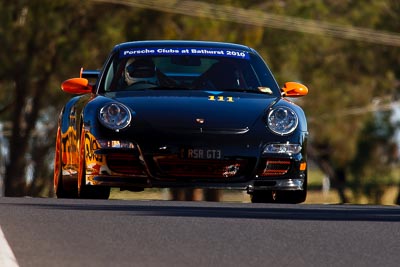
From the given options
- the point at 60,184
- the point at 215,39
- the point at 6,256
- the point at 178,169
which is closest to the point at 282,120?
the point at 178,169

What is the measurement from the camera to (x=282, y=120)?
44.6 feet

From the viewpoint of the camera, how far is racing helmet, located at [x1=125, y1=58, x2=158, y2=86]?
572 inches

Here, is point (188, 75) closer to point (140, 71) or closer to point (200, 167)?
point (140, 71)

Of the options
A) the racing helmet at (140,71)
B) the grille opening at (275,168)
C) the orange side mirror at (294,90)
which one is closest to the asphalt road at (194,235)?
the grille opening at (275,168)

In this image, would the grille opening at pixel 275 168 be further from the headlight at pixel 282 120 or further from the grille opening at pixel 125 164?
the grille opening at pixel 125 164

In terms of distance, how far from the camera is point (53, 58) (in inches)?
1842

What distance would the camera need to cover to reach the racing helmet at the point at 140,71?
14.5 meters

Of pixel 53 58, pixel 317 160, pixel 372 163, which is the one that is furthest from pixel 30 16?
pixel 372 163

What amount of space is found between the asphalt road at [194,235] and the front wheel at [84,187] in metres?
1.02

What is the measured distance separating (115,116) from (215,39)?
124ft

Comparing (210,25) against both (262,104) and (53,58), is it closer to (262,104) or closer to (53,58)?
(53,58)

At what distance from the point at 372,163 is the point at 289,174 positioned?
275 ft

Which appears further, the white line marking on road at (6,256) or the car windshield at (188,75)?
the car windshield at (188,75)

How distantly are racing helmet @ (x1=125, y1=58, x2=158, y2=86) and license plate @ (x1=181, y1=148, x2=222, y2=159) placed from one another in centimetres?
131
